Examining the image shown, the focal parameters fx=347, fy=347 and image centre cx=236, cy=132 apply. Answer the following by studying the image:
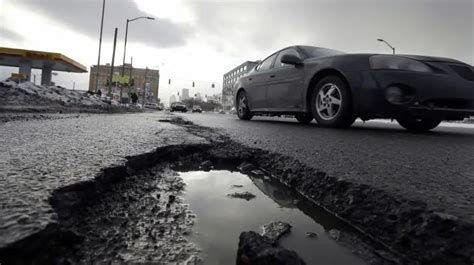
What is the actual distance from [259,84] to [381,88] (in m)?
2.82

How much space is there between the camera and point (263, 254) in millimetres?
920

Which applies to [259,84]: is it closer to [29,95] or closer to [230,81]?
[29,95]

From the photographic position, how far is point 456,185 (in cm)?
161

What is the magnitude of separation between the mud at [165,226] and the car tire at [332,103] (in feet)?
9.00

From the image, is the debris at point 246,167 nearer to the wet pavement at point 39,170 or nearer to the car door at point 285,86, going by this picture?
the wet pavement at point 39,170

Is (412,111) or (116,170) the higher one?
(412,111)

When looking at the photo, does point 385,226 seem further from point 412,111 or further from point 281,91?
point 281,91

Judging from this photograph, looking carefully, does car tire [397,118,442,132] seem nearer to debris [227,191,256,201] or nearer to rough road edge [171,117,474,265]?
rough road edge [171,117,474,265]

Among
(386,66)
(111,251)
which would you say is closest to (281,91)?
(386,66)

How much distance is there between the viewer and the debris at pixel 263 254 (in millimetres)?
904

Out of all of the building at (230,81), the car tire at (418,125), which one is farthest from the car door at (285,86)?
the building at (230,81)

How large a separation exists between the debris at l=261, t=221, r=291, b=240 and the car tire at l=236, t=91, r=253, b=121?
240 inches

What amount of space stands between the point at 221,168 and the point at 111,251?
1416 millimetres

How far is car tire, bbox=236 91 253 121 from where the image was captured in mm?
7418
